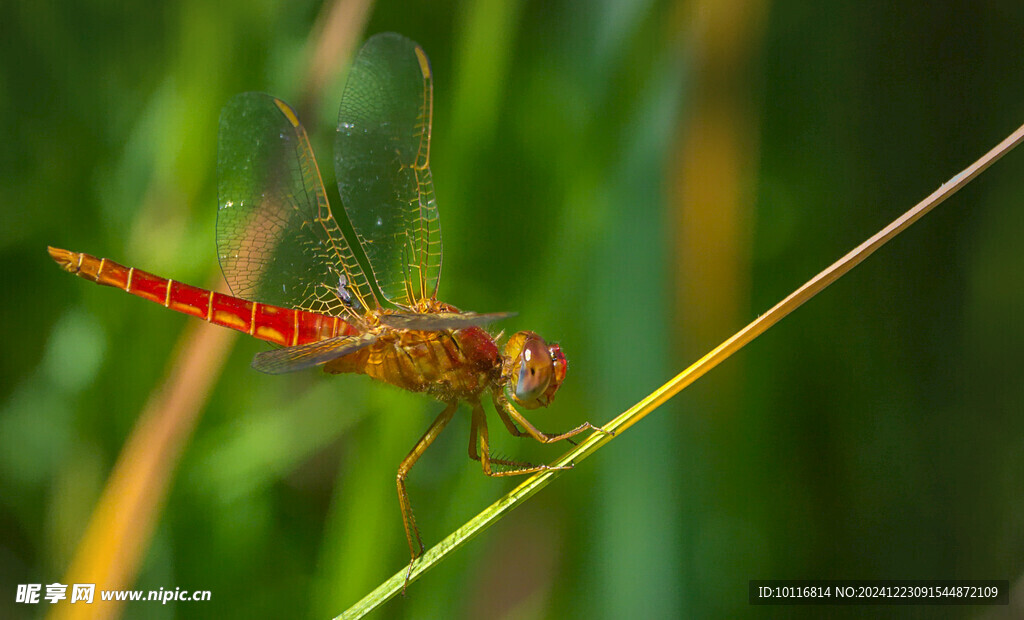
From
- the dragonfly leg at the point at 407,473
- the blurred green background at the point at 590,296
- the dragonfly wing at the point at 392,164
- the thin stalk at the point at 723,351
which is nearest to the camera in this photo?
the thin stalk at the point at 723,351

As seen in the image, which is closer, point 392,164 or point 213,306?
point 213,306

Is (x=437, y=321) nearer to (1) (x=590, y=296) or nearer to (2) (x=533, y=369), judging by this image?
(2) (x=533, y=369)

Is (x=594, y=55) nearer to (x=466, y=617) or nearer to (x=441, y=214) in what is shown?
(x=441, y=214)

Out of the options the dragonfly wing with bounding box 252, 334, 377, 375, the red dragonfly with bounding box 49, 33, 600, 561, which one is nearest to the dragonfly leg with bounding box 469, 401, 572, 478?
the red dragonfly with bounding box 49, 33, 600, 561

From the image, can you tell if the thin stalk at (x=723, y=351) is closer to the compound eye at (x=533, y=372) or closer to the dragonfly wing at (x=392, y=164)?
the compound eye at (x=533, y=372)

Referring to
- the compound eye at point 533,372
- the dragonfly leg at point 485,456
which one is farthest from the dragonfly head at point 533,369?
the dragonfly leg at point 485,456

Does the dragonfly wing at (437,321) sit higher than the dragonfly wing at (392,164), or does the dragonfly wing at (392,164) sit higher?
the dragonfly wing at (392,164)

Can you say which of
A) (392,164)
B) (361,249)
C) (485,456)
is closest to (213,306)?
(361,249)

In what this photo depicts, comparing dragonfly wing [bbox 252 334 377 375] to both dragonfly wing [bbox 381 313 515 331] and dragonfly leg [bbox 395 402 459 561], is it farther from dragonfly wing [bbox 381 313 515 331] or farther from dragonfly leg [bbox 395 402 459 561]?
dragonfly leg [bbox 395 402 459 561]
